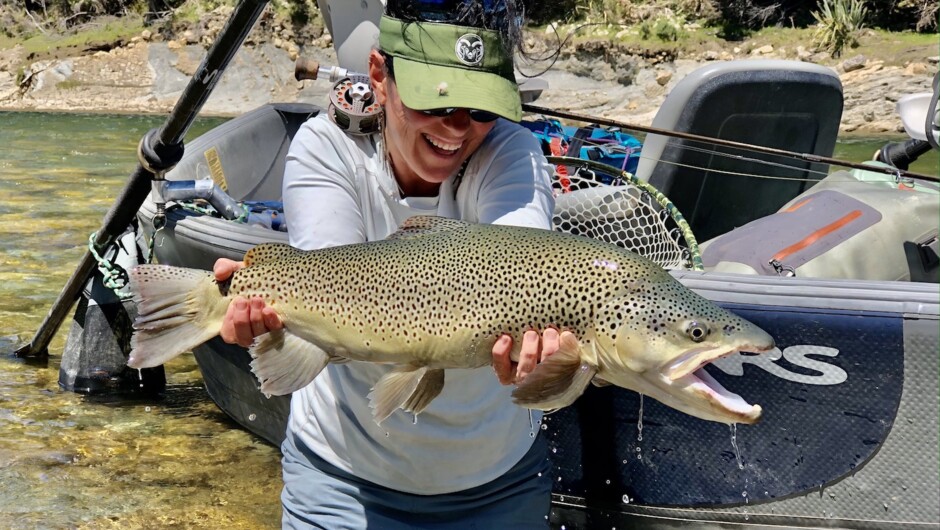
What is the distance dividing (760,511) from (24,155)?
1619cm

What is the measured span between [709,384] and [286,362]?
1.00 m

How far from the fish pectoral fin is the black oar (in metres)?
2.46

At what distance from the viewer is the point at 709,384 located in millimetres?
2055

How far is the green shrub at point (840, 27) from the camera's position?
26812mm

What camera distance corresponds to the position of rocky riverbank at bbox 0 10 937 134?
25.4m

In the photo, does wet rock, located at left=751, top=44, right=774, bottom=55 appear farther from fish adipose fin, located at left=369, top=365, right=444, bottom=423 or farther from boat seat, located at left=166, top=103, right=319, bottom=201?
fish adipose fin, located at left=369, top=365, right=444, bottom=423

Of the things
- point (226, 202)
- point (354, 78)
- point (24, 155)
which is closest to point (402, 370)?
point (354, 78)

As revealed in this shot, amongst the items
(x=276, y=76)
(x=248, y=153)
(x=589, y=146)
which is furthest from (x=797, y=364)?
(x=276, y=76)

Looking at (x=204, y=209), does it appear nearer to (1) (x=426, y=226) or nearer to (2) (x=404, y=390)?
(1) (x=426, y=226)

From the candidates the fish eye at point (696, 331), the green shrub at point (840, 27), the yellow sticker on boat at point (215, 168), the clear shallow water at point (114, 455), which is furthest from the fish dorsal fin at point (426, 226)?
the green shrub at point (840, 27)

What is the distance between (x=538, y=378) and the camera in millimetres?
2123

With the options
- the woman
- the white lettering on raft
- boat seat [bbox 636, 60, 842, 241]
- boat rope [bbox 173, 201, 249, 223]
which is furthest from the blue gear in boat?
the woman

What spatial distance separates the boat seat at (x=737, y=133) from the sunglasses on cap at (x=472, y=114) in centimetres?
263

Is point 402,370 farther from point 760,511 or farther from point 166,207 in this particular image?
point 166,207
